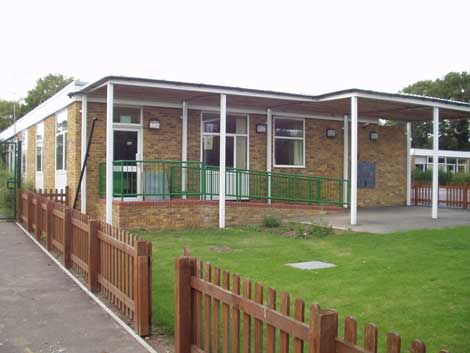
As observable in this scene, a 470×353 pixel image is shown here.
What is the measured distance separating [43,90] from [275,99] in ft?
129

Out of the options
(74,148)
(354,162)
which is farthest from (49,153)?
(354,162)

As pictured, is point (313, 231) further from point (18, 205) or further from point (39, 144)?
point (39, 144)

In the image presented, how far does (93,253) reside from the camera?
719cm

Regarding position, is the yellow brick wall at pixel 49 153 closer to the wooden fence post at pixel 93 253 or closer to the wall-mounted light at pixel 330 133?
the wall-mounted light at pixel 330 133

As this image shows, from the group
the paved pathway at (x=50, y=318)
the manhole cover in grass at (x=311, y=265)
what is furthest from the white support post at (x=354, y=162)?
the paved pathway at (x=50, y=318)

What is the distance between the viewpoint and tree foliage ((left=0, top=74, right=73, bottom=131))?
49281 mm

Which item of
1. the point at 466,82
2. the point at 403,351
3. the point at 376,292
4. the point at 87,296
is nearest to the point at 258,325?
the point at 403,351

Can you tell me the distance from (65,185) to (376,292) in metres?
12.1

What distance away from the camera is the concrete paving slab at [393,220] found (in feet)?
45.0

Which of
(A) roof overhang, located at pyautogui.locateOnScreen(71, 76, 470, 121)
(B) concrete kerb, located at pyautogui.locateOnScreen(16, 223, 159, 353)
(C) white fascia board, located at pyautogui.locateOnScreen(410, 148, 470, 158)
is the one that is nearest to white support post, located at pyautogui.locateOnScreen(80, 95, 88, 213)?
(A) roof overhang, located at pyautogui.locateOnScreen(71, 76, 470, 121)

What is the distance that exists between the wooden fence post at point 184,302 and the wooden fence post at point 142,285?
0.99m

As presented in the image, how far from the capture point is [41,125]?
21.0m

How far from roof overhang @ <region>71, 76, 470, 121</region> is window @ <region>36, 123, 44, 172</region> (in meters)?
6.44

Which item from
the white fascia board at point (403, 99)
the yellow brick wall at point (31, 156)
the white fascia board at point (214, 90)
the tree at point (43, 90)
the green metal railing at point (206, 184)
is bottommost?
the green metal railing at point (206, 184)
